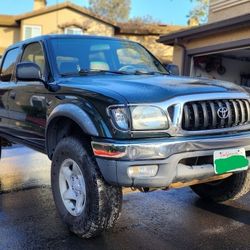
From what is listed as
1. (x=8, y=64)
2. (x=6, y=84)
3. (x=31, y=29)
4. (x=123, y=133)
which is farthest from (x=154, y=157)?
(x=31, y=29)

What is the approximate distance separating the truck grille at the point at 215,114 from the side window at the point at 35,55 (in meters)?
2.02

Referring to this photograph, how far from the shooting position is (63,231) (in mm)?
4379

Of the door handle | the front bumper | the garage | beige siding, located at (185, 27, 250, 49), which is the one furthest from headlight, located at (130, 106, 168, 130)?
the garage

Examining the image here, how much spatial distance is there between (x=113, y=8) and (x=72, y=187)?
53929 mm

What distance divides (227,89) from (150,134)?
3.33ft

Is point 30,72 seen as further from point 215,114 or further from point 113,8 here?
point 113,8

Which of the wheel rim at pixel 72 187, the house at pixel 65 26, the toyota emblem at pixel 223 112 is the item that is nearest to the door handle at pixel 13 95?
the wheel rim at pixel 72 187

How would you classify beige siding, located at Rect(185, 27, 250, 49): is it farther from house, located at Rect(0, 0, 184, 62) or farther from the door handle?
house, located at Rect(0, 0, 184, 62)

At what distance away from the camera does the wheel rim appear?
13.5 ft

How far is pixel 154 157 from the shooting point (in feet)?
11.8

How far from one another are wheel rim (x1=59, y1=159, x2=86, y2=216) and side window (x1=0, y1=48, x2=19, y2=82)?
93.3 inches

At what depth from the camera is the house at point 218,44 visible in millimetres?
11281

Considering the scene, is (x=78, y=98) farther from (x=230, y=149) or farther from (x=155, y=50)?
(x=155, y=50)

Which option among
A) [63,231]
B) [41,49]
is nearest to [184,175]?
[63,231]
